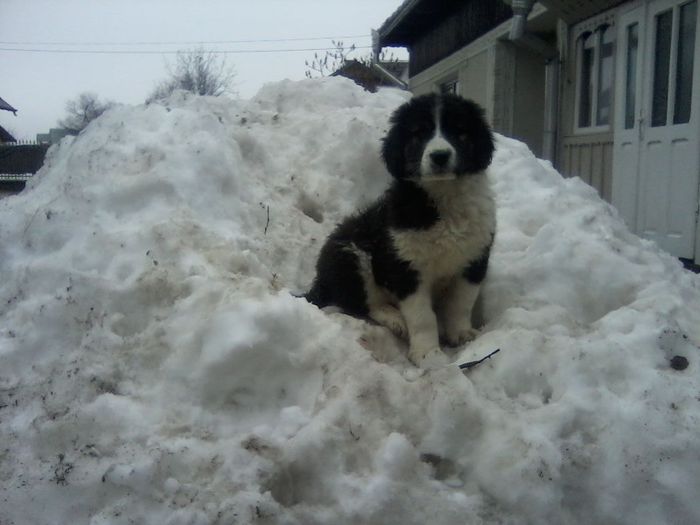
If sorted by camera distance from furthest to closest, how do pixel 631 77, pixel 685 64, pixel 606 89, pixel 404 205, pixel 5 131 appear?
pixel 5 131, pixel 606 89, pixel 631 77, pixel 685 64, pixel 404 205

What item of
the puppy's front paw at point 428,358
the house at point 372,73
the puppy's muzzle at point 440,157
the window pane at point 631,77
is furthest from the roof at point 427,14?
the puppy's front paw at point 428,358

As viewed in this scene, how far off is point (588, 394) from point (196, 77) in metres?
44.2

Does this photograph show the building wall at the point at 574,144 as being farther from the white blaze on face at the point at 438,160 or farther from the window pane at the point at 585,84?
the white blaze on face at the point at 438,160

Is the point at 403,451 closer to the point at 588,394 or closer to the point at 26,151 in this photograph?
the point at 588,394

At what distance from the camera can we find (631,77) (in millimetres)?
8969

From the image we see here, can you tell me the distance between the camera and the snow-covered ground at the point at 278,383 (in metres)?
2.27

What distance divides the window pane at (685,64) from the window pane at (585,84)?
8.93 ft

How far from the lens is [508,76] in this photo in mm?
13180

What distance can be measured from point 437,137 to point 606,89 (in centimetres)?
758

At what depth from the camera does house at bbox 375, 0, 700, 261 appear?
25.2 feet

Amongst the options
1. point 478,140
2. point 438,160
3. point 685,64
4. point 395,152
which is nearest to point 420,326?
point 438,160

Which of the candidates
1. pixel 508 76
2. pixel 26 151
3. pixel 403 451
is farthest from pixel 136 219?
pixel 26 151

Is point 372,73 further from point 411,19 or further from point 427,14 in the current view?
point 427,14

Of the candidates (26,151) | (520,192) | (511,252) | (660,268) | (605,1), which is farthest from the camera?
(26,151)
